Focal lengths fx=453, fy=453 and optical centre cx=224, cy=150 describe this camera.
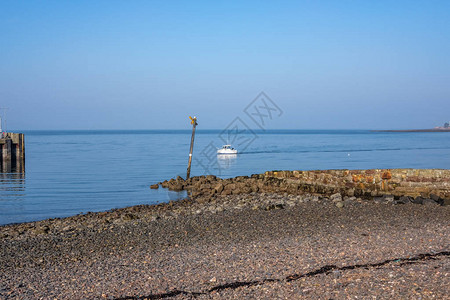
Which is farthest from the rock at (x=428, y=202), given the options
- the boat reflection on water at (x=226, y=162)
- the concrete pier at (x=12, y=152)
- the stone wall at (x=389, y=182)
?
the concrete pier at (x=12, y=152)

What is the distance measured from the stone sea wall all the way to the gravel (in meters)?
2.76

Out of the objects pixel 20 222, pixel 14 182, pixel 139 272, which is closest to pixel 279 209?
pixel 139 272

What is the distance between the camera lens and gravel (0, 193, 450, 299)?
6.38 m

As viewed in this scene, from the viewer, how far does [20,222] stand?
15477 mm

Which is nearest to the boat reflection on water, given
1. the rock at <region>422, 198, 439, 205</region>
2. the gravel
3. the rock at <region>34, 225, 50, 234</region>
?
the rock at <region>422, 198, 439, 205</region>

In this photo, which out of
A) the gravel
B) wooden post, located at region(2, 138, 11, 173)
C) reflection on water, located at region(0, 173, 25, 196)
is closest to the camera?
the gravel

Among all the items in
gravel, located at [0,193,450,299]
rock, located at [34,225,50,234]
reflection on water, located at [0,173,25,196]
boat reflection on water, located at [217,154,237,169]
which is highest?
gravel, located at [0,193,450,299]

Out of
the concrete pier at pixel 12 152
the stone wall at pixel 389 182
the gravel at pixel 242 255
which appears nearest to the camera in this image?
the gravel at pixel 242 255

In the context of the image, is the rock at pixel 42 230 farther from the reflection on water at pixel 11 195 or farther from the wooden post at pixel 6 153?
the wooden post at pixel 6 153

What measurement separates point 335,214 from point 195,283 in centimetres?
643

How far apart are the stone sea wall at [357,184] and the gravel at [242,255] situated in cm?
276

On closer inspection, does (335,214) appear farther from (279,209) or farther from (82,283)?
(82,283)

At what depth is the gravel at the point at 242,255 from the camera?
638cm

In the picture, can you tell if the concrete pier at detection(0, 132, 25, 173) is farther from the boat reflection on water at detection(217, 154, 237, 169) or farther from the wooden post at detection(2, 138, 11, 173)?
the boat reflection on water at detection(217, 154, 237, 169)
